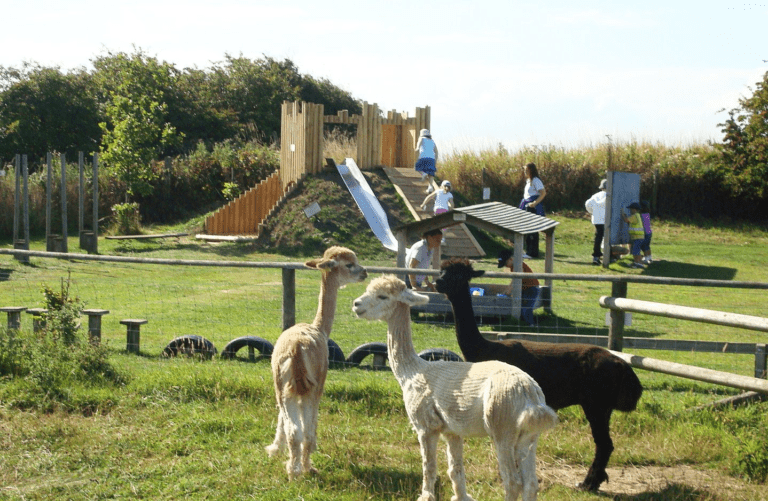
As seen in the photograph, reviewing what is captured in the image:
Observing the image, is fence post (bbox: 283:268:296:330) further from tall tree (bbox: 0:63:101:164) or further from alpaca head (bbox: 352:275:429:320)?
tall tree (bbox: 0:63:101:164)

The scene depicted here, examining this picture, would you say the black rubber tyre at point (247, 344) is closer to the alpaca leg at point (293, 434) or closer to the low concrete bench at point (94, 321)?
the low concrete bench at point (94, 321)

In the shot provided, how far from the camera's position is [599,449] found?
5.29 m

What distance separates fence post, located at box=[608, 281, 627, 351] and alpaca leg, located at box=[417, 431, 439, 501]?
2763 millimetres

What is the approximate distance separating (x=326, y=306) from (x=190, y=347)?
Result: 123 inches

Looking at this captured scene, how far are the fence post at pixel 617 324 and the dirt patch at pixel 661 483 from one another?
143 cm

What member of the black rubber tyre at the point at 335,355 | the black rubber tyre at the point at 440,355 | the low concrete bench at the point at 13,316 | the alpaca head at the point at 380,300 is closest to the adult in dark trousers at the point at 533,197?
the black rubber tyre at the point at 335,355

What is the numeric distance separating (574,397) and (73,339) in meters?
5.27

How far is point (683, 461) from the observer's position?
5.86 meters

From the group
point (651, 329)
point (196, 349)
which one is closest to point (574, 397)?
point (196, 349)

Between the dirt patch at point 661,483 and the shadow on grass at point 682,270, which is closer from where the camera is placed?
the dirt patch at point 661,483

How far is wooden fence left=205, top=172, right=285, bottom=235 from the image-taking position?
917 inches

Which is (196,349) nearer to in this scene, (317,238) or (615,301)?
(615,301)

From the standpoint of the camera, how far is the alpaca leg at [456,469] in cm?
484

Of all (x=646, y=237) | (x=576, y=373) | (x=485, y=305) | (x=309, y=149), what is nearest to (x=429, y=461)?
(x=576, y=373)
